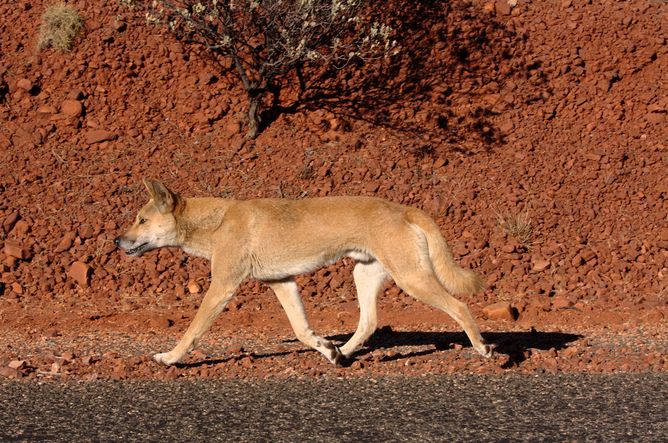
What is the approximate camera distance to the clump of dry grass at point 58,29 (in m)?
17.0

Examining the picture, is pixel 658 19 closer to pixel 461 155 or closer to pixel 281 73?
pixel 461 155

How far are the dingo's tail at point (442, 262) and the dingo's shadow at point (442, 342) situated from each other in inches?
25.5

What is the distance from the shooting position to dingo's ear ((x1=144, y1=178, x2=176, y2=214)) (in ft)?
30.5

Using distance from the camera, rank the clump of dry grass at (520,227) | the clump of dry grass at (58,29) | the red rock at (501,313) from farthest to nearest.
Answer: the clump of dry grass at (58,29) → the clump of dry grass at (520,227) → the red rock at (501,313)

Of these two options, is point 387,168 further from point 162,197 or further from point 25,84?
point 162,197

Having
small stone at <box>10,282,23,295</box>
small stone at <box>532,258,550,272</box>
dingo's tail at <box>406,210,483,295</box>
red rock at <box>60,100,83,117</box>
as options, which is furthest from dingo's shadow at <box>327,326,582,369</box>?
red rock at <box>60,100,83,117</box>

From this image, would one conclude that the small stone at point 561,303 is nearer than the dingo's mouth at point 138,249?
No

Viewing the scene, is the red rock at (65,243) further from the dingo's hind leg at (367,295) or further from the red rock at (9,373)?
the dingo's hind leg at (367,295)

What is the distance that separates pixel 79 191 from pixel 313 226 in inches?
277

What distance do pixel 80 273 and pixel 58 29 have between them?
5.79 meters

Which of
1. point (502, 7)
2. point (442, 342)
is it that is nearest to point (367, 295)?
point (442, 342)

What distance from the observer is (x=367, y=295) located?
31.0 feet

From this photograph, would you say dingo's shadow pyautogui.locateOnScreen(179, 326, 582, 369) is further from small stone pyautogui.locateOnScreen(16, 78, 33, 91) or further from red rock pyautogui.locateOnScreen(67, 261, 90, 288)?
small stone pyautogui.locateOnScreen(16, 78, 33, 91)

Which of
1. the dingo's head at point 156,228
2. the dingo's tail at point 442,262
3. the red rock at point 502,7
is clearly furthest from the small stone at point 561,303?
the red rock at point 502,7
